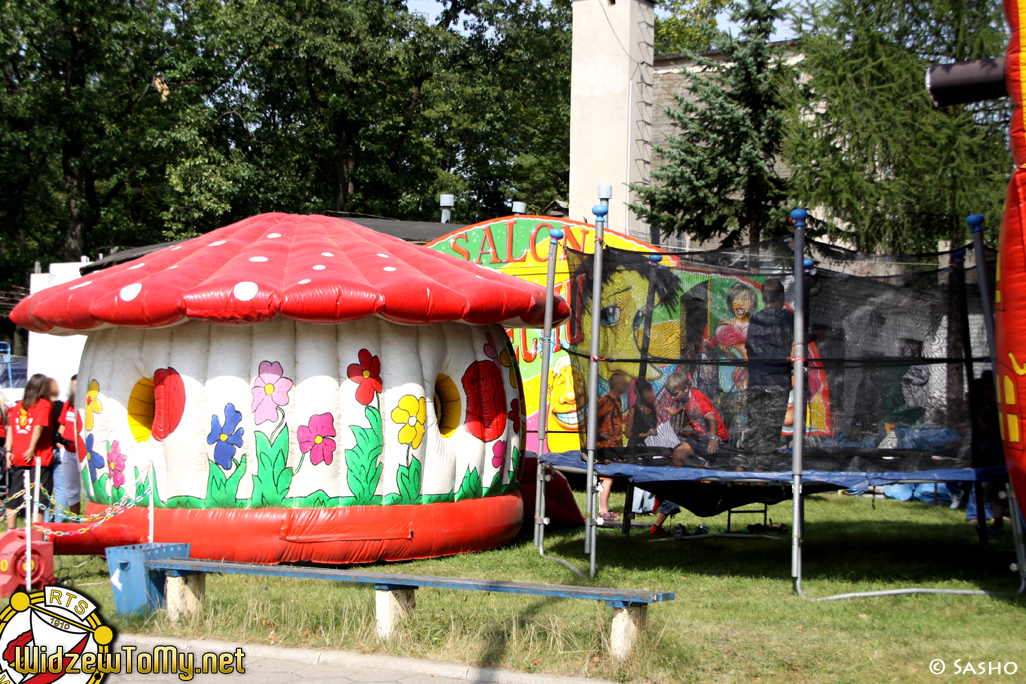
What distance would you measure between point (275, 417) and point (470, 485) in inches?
73.1

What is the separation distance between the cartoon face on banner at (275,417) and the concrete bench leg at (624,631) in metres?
3.43

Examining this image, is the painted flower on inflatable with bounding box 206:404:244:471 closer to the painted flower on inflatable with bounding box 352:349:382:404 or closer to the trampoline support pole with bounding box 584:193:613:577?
the painted flower on inflatable with bounding box 352:349:382:404

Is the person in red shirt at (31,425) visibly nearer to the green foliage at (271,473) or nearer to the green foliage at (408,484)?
the green foliage at (271,473)

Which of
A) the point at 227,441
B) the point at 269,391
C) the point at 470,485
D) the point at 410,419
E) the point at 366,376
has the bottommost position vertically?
the point at 470,485

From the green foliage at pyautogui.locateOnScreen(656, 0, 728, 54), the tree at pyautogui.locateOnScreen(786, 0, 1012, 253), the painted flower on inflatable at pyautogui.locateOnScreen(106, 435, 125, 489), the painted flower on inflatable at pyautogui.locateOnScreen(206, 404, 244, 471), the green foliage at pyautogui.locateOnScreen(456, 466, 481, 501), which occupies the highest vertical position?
the green foliage at pyautogui.locateOnScreen(656, 0, 728, 54)

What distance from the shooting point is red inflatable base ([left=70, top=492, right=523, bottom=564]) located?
25.9ft

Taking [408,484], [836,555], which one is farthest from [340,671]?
[836,555]

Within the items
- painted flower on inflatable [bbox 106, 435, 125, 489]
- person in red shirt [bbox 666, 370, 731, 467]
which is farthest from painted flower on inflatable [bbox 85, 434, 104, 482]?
person in red shirt [bbox 666, 370, 731, 467]

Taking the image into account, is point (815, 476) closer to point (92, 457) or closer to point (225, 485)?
point (225, 485)

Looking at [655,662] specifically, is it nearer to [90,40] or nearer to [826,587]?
[826,587]

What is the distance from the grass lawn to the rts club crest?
0.62 metres

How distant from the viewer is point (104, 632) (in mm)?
5543

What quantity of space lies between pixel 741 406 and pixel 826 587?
60.6 inches

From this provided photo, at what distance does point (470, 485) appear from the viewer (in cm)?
870
